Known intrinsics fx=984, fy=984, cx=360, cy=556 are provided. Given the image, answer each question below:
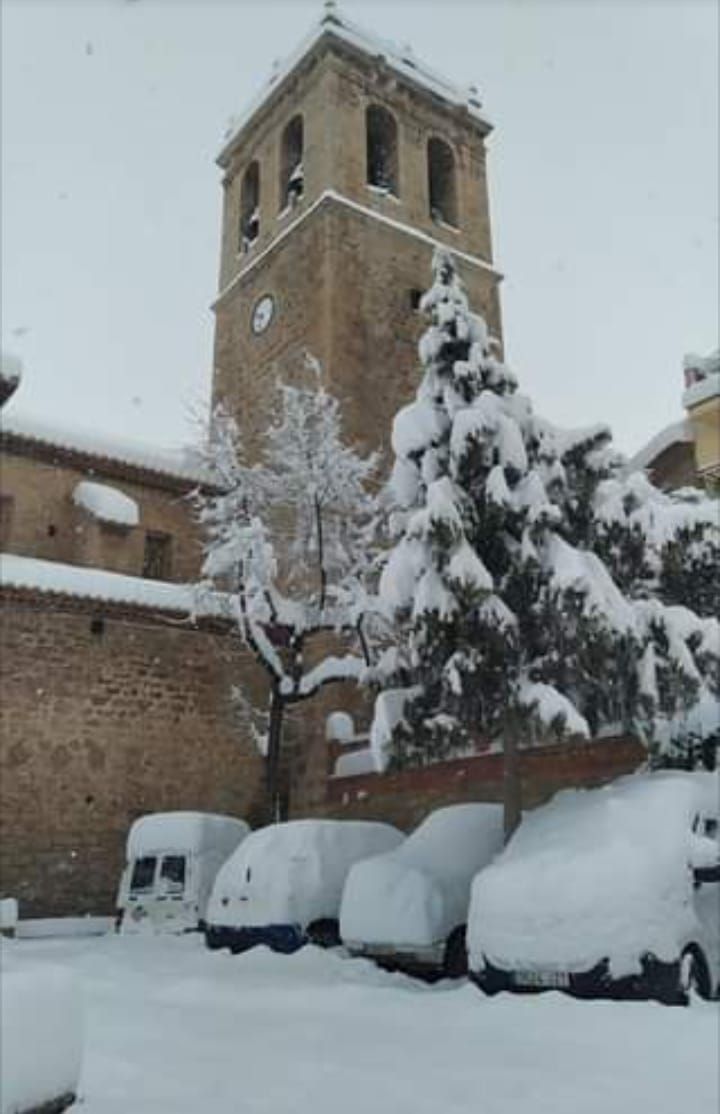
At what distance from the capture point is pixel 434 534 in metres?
10.3

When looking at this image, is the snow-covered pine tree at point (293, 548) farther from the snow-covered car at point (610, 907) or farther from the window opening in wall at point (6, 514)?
the snow-covered car at point (610, 907)

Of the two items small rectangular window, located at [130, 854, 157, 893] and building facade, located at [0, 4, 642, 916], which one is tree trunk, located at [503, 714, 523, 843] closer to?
building facade, located at [0, 4, 642, 916]

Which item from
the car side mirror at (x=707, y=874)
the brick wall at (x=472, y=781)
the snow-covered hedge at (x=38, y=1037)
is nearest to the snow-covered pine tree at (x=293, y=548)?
the brick wall at (x=472, y=781)

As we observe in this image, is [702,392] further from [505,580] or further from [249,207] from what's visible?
[249,207]

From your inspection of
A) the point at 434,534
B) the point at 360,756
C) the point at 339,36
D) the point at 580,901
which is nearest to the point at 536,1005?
the point at 580,901

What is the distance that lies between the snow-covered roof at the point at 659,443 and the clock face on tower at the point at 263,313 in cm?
983

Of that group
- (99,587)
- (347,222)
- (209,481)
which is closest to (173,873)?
(99,587)

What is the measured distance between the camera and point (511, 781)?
10547 millimetres

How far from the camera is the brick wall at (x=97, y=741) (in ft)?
48.6

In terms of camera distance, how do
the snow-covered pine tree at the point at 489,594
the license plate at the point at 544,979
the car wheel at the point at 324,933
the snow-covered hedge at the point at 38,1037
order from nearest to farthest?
the snow-covered hedge at the point at 38,1037
the license plate at the point at 544,979
the car wheel at the point at 324,933
the snow-covered pine tree at the point at 489,594

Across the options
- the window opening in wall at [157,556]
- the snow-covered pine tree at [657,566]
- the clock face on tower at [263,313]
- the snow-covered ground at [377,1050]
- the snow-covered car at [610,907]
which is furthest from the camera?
the clock face on tower at [263,313]

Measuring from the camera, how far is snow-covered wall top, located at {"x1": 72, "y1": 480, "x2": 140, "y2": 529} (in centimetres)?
1873

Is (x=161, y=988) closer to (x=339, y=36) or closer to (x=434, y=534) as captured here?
(x=434, y=534)

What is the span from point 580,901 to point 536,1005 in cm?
79
